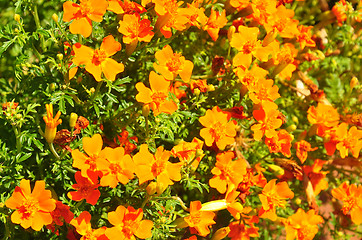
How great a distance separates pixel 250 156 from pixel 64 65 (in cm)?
124

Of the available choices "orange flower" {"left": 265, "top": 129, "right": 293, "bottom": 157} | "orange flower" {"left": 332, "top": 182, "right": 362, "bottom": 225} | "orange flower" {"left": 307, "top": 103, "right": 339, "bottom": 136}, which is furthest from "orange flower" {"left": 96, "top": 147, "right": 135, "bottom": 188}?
"orange flower" {"left": 332, "top": 182, "right": 362, "bottom": 225}

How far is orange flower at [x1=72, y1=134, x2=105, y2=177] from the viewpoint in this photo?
1.63 meters

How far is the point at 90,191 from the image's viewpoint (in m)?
1.66

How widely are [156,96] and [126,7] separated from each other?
0.44 metres

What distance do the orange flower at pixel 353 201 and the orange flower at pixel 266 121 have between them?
69 cm

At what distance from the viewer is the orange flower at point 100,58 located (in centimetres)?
174

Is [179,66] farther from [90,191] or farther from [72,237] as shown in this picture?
[72,237]

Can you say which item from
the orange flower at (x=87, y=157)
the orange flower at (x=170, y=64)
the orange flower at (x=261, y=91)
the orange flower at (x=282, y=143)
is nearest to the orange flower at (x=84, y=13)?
the orange flower at (x=170, y=64)

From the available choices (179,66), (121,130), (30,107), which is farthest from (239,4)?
(30,107)

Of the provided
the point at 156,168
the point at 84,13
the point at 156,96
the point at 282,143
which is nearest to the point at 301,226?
the point at 282,143

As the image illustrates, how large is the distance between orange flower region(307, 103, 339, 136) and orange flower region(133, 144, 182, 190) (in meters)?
0.97

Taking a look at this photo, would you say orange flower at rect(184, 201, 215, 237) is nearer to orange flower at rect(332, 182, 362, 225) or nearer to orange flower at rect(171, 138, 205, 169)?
orange flower at rect(171, 138, 205, 169)

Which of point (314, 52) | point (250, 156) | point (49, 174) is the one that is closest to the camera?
point (49, 174)

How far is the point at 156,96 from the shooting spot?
5.85ft
